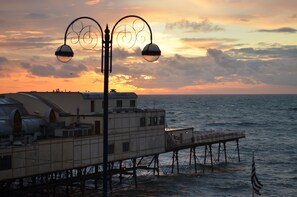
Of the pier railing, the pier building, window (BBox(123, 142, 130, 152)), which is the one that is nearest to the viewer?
the pier building

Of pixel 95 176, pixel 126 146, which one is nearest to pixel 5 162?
pixel 95 176

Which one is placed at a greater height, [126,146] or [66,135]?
[66,135]

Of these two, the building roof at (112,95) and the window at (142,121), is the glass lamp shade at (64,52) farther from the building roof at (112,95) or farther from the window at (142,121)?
the window at (142,121)

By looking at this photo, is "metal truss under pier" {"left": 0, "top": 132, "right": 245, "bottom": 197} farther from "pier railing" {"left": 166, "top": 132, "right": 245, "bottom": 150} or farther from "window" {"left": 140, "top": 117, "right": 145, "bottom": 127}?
"window" {"left": 140, "top": 117, "right": 145, "bottom": 127}

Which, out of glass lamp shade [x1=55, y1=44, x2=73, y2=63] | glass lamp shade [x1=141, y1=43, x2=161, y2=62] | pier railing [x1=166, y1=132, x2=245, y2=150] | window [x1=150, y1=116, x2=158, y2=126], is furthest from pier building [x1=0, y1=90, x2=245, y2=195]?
glass lamp shade [x1=141, y1=43, x2=161, y2=62]

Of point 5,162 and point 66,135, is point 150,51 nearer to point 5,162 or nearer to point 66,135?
point 5,162

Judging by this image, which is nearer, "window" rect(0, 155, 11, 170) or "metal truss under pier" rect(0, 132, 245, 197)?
"window" rect(0, 155, 11, 170)

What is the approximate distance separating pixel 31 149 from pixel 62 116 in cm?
Answer: 1194

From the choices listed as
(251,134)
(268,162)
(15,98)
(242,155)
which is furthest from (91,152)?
(251,134)

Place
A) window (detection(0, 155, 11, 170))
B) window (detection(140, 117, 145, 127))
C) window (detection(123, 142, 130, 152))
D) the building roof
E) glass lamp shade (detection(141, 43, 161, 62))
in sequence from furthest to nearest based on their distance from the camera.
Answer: window (detection(140, 117, 145, 127)) < the building roof < window (detection(123, 142, 130, 152)) < window (detection(0, 155, 11, 170)) < glass lamp shade (detection(141, 43, 161, 62))

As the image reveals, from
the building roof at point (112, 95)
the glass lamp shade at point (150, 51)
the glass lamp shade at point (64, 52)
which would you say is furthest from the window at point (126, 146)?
the glass lamp shade at point (150, 51)

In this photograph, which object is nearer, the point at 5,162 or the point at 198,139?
the point at 5,162

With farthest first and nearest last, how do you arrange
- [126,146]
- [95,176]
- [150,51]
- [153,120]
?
[153,120] < [126,146] < [95,176] < [150,51]

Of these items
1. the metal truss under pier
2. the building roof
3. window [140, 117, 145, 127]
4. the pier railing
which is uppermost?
the building roof
